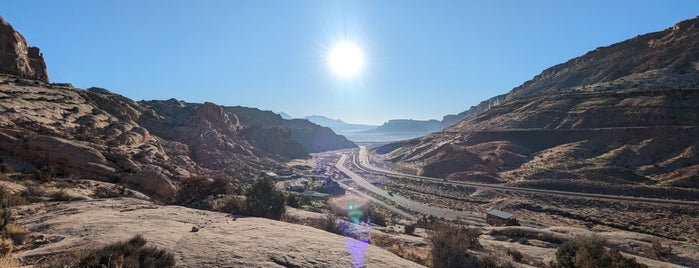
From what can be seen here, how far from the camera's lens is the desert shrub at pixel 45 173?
20.1 meters

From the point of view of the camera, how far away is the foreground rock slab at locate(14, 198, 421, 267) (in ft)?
27.3

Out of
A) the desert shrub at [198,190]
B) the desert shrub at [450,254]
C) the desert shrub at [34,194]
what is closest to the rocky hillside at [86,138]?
the desert shrub at [198,190]

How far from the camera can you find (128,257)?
268 inches

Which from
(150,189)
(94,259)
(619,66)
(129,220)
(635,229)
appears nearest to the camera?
(94,259)

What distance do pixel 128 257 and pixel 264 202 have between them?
469 inches

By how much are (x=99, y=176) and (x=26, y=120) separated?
12.5 meters

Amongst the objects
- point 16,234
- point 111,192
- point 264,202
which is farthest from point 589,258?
point 111,192

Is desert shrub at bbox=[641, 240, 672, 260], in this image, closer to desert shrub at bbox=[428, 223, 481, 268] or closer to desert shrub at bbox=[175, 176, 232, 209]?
desert shrub at bbox=[428, 223, 481, 268]

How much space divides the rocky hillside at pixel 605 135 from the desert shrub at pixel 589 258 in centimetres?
5318

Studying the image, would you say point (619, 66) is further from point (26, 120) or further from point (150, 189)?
point (26, 120)

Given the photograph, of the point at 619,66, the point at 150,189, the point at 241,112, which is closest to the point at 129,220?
the point at 150,189

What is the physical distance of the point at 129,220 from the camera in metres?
12.2

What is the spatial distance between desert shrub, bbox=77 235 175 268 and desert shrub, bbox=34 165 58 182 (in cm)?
1831

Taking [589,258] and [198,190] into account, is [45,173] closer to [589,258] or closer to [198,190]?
[198,190]
